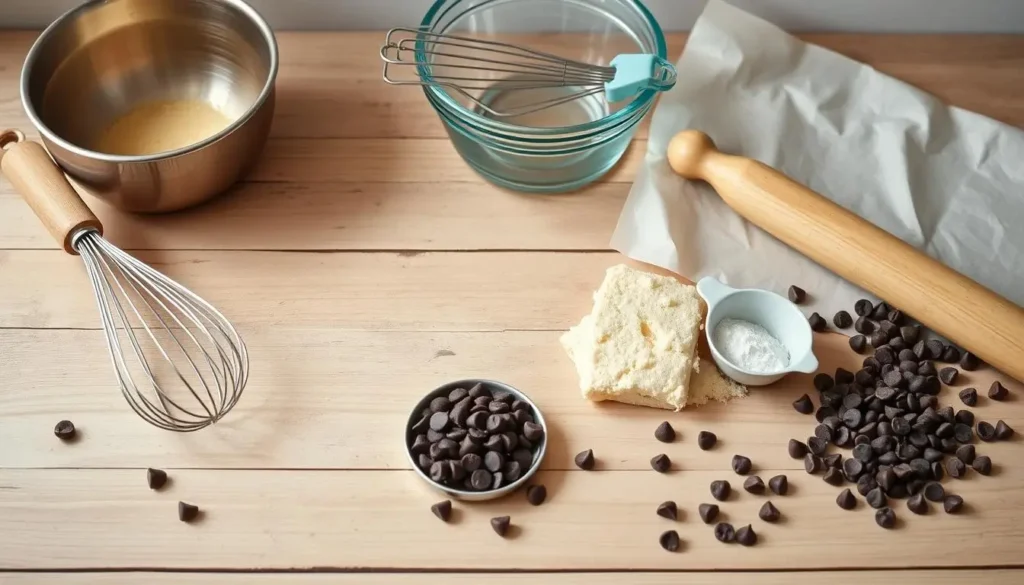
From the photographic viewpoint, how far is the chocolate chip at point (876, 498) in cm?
91

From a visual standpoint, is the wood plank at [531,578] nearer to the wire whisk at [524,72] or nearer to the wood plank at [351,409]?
the wood plank at [351,409]

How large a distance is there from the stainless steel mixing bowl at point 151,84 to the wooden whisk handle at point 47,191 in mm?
21

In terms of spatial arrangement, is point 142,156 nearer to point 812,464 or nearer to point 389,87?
point 389,87

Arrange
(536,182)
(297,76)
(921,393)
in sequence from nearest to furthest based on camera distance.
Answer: (921,393) → (536,182) → (297,76)

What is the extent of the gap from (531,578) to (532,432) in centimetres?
14

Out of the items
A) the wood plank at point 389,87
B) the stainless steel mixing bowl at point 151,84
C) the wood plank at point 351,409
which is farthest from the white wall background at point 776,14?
the wood plank at point 351,409

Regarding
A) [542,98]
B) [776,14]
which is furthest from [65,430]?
[776,14]

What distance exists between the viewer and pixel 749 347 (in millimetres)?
998

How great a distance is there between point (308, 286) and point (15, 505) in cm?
37

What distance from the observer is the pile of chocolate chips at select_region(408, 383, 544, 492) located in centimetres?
91

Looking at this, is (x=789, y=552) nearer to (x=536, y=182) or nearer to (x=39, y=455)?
(x=536, y=182)

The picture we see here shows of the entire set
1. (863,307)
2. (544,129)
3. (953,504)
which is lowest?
(953,504)

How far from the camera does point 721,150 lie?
1200 millimetres

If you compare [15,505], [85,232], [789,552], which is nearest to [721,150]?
[789,552]
